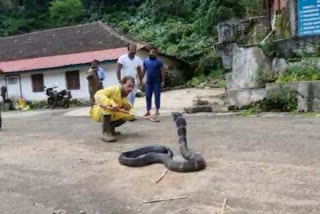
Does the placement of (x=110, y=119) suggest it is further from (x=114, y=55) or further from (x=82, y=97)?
(x=82, y=97)

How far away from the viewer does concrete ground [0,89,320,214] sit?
370 centimetres

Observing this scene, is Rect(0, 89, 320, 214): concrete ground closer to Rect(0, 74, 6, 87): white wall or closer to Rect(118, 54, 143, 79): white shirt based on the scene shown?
Rect(118, 54, 143, 79): white shirt

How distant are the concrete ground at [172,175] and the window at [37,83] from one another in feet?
62.1

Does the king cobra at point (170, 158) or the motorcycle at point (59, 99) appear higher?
the king cobra at point (170, 158)

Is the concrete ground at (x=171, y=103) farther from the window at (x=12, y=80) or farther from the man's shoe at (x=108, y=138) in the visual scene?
the window at (x=12, y=80)

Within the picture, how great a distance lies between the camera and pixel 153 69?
30.8 ft

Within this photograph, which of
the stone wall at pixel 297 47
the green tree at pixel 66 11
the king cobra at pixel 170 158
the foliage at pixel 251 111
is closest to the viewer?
the king cobra at pixel 170 158

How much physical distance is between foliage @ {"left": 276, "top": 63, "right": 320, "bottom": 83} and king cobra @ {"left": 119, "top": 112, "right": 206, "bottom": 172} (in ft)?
15.7

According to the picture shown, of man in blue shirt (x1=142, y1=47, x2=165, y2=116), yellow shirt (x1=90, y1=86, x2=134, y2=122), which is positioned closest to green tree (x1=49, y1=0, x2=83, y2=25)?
man in blue shirt (x1=142, y1=47, x2=165, y2=116)

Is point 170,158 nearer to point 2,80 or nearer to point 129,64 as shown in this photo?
point 129,64

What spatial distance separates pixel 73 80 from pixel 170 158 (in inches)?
811

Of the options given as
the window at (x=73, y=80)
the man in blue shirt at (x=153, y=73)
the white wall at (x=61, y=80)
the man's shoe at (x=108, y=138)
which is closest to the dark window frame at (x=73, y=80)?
the window at (x=73, y=80)

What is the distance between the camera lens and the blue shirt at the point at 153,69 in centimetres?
941

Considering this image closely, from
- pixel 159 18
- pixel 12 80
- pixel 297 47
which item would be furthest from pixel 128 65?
pixel 159 18
